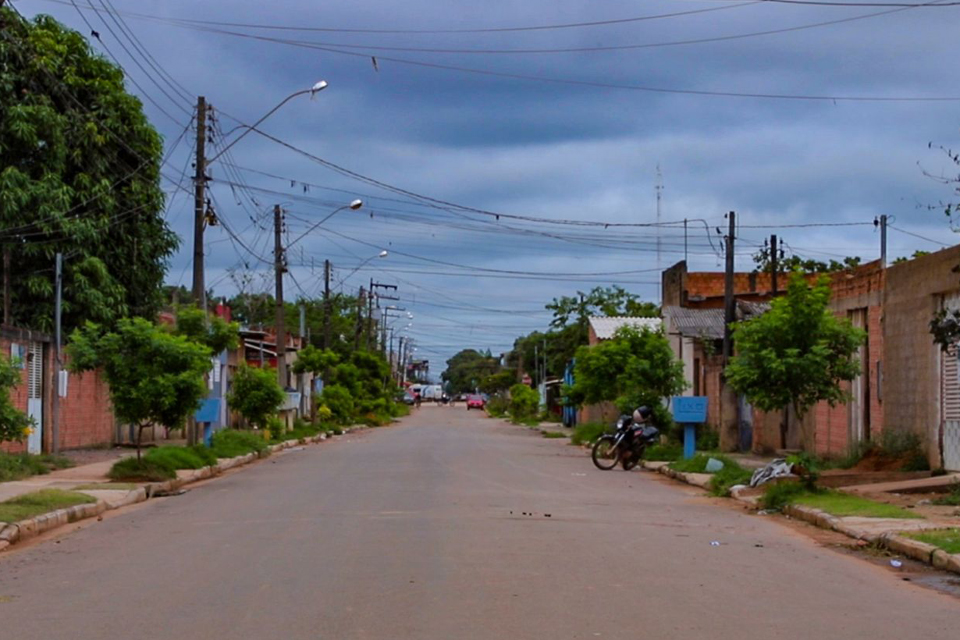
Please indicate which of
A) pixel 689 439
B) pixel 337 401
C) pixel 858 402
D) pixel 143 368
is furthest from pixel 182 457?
pixel 337 401

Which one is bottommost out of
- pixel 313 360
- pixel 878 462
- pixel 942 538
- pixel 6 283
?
pixel 942 538

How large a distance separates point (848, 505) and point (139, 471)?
1361 centimetres

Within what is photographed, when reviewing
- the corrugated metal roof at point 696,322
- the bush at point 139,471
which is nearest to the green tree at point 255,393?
the bush at point 139,471

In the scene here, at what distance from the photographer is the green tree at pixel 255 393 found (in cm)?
3584

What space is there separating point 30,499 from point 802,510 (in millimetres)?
11128

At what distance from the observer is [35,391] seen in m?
29.7

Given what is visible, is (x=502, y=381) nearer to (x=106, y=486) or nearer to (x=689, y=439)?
(x=689, y=439)

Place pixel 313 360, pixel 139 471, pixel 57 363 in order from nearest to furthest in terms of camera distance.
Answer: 1. pixel 139 471
2. pixel 57 363
3. pixel 313 360

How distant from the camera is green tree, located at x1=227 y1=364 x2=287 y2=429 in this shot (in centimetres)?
3584

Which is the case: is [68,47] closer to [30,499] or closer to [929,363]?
[30,499]

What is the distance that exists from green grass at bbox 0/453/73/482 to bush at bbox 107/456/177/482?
162 centimetres

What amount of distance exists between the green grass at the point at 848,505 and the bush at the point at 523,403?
6279 cm

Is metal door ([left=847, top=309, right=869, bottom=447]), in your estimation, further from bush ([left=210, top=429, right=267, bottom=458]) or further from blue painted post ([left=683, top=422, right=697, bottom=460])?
bush ([left=210, top=429, right=267, bottom=458])

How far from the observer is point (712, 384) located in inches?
1502
